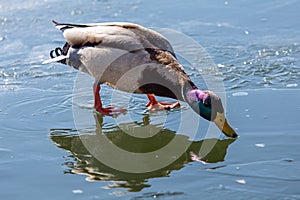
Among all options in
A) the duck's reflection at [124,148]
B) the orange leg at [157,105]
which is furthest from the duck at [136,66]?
the duck's reflection at [124,148]

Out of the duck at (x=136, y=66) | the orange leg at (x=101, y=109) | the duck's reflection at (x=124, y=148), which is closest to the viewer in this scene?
the duck's reflection at (x=124, y=148)

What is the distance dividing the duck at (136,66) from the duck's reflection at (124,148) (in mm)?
219

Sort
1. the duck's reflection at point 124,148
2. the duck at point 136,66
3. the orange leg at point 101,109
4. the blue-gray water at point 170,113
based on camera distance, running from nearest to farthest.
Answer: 1. the blue-gray water at point 170,113
2. the duck's reflection at point 124,148
3. the duck at point 136,66
4. the orange leg at point 101,109

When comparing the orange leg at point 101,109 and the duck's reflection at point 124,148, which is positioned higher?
the orange leg at point 101,109

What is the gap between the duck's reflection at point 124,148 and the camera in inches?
163

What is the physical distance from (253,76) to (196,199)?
234 cm

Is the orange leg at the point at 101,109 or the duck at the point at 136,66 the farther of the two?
the orange leg at the point at 101,109

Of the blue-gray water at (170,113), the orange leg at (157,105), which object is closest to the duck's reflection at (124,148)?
the blue-gray water at (170,113)

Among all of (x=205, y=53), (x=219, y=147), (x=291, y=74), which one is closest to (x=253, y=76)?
(x=291, y=74)

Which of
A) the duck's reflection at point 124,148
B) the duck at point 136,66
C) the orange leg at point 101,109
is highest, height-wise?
the duck at point 136,66

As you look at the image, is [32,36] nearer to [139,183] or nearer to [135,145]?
[135,145]

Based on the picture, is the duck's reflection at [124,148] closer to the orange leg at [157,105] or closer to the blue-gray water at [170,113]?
the blue-gray water at [170,113]

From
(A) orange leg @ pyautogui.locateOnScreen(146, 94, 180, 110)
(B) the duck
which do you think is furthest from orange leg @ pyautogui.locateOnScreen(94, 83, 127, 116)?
(A) orange leg @ pyautogui.locateOnScreen(146, 94, 180, 110)

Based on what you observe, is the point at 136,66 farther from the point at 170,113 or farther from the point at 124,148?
the point at 124,148
